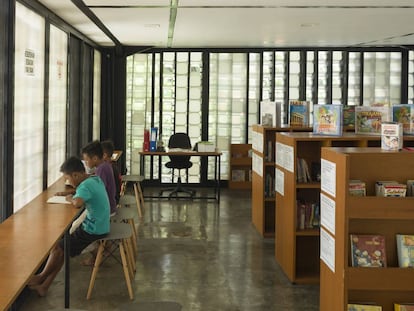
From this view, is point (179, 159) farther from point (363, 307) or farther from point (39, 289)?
point (363, 307)

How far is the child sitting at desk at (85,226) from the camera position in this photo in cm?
457

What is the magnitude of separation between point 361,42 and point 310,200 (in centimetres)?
500

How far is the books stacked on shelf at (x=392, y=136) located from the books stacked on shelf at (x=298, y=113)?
107 inches

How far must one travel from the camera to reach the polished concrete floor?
464cm

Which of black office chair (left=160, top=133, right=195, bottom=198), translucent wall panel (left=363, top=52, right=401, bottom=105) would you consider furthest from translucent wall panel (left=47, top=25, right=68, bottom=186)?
translucent wall panel (left=363, top=52, right=401, bottom=105)

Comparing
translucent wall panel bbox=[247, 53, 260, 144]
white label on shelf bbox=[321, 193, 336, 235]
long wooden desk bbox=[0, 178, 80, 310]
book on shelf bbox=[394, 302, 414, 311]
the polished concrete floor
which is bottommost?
the polished concrete floor

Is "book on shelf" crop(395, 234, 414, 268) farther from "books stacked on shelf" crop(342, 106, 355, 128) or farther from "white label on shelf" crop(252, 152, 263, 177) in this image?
"white label on shelf" crop(252, 152, 263, 177)

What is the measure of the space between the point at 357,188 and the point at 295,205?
1667 millimetres

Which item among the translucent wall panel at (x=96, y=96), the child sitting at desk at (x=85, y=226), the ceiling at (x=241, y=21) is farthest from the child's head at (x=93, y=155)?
the translucent wall panel at (x=96, y=96)

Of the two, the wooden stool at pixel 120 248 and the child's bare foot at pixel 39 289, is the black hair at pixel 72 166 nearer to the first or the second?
the wooden stool at pixel 120 248

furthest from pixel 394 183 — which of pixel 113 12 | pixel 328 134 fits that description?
pixel 113 12

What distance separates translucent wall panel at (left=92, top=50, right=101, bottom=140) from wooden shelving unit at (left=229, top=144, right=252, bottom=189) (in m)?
2.55

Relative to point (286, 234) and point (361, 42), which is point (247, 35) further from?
point (286, 234)

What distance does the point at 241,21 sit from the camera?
689 cm
